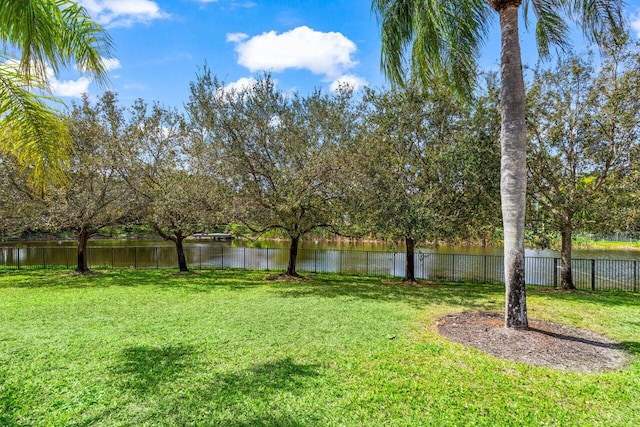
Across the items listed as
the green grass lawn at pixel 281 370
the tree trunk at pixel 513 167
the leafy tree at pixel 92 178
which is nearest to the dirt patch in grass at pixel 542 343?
the green grass lawn at pixel 281 370

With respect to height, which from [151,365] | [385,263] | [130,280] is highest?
[151,365]

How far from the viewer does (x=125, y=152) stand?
13.7 metres

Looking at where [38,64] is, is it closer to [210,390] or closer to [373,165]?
[210,390]

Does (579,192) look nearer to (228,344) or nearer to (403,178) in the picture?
(403,178)

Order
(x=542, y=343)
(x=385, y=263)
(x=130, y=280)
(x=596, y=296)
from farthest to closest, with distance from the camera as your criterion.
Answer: (x=385, y=263) → (x=130, y=280) → (x=596, y=296) → (x=542, y=343)

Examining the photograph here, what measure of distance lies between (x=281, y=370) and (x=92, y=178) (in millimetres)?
12365

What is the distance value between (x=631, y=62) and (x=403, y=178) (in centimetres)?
714

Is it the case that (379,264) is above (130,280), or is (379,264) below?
below

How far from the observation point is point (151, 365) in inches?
190

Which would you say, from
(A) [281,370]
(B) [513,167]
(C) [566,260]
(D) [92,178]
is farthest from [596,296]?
(D) [92,178]

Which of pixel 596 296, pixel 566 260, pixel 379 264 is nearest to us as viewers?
pixel 596 296

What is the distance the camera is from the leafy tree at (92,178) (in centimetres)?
1298

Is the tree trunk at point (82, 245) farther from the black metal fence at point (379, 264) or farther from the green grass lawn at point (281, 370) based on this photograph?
the green grass lawn at point (281, 370)

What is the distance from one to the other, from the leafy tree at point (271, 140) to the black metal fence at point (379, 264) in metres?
4.54
